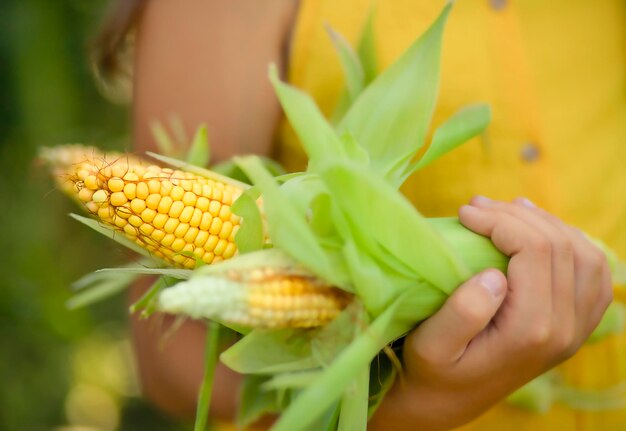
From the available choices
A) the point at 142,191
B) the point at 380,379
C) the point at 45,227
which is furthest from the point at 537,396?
the point at 45,227

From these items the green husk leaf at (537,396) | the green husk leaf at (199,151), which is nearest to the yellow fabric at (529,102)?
the green husk leaf at (537,396)

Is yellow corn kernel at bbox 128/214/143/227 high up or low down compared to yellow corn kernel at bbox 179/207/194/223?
up

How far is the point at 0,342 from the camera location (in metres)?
1.52

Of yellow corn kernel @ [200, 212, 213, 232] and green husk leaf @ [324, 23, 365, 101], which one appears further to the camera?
green husk leaf @ [324, 23, 365, 101]

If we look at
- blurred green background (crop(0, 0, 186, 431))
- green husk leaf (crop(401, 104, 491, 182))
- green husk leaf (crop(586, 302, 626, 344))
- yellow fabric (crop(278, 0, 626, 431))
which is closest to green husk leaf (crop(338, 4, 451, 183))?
green husk leaf (crop(401, 104, 491, 182))

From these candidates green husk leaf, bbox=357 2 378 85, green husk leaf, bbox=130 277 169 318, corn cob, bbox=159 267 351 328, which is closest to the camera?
corn cob, bbox=159 267 351 328

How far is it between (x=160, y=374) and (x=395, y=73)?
0.35m

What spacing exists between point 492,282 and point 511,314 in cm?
3

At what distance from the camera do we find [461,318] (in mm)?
368

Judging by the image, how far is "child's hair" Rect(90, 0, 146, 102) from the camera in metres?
0.60

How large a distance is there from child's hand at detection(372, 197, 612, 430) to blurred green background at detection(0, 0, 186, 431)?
115 cm

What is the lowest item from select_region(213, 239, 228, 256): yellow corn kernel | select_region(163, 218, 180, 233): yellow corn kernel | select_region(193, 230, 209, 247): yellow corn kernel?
select_region(213, 239, 228, 256): yellow corn kernel

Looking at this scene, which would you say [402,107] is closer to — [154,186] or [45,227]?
[154,186]

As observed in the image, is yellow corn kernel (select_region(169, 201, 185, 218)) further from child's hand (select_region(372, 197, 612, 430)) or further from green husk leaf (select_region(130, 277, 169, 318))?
child's hand (select_region(372, 197, 612, 430))
